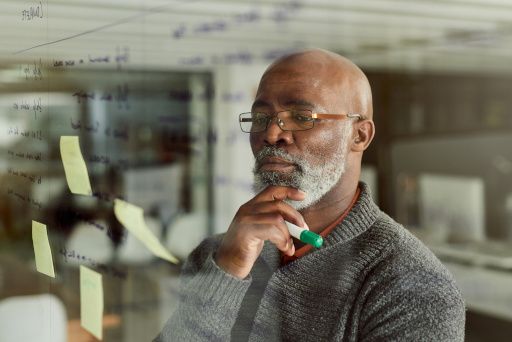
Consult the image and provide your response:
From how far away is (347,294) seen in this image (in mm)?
685

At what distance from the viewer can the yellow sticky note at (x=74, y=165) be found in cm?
110

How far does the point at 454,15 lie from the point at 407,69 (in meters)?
0.15

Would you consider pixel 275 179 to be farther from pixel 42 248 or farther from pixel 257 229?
pixel 42 248

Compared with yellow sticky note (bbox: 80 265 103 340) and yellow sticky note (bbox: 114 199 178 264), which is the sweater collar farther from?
yellow sticky note (bbox: 80 265 103 340)

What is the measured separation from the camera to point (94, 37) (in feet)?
3.82

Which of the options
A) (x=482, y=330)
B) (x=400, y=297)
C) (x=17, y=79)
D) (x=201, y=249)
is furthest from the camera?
(x=482, y=330)

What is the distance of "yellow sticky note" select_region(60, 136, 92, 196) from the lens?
3.60ft

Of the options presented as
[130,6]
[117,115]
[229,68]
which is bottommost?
[117,115]

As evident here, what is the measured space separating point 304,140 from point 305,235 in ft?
0.33

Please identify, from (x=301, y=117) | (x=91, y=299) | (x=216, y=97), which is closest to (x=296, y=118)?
(x=301, y=117)

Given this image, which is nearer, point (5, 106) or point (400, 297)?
point (400, 297)

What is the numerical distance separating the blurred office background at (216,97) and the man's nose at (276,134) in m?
0.07

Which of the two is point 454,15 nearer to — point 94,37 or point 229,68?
point 229,68

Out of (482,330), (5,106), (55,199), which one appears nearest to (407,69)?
(55,199)
